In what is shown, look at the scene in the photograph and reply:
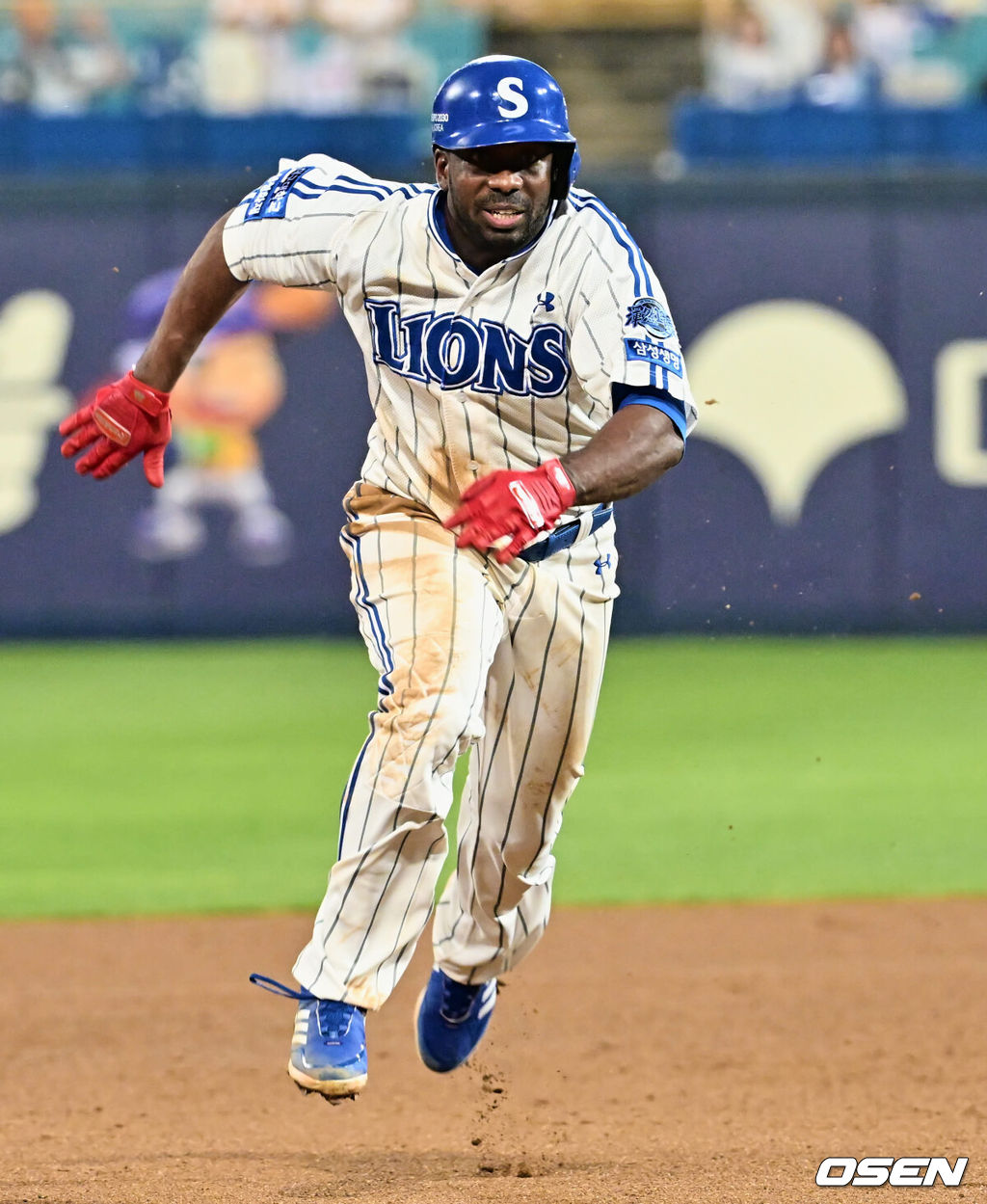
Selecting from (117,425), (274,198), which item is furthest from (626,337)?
(117,425)

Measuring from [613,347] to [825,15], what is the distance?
30.2 ft

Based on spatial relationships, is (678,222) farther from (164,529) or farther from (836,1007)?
(836,1007)

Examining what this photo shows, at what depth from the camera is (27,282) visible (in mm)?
11531

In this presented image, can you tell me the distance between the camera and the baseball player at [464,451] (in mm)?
3781

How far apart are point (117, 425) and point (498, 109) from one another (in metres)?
1.18

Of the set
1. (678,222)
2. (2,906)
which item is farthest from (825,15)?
(2,906)

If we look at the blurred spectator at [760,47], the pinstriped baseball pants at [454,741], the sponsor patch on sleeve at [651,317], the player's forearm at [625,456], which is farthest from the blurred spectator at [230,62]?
the player's forearm at [625,456]

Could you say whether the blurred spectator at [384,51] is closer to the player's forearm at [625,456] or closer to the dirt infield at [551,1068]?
the dirt infield at [551,1068]

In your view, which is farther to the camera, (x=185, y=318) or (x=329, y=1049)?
(x=185, y=318)

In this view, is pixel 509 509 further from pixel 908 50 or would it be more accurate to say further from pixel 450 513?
pixel 908 50

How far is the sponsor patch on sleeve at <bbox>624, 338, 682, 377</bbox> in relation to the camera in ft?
12.4

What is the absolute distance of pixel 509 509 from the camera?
137 inches

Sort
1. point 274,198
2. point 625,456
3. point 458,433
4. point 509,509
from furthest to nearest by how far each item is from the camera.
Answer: point 274,198
point 458,433
point 625,456
point 509,509

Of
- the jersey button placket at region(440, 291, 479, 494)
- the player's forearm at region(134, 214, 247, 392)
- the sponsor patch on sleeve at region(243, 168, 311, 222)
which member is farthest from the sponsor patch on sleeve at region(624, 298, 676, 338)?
the player's forearm at region(134, 214, 247, 392)
